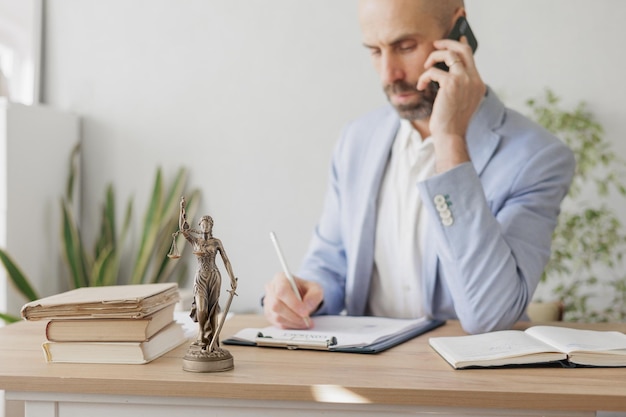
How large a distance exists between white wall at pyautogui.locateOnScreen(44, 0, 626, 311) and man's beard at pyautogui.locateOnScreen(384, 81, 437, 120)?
5.80 ft

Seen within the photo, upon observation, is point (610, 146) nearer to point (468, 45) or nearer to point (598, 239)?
point (598, 239)

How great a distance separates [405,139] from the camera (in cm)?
240

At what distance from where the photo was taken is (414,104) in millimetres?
2270

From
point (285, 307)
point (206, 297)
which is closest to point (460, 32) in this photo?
point (285, 307)

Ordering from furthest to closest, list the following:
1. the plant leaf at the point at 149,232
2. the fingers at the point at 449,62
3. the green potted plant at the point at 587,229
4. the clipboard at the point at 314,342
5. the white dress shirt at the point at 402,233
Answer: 1. the plant leaf at the point at 149,232
2. the green potted plant at the point at 587,229
3. the white dress shirt at the point at 402,233
4. the fingers at the point at 449,62
5. the clipboard at the point at 314,342

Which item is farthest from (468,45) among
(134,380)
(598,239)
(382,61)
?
(598,239)

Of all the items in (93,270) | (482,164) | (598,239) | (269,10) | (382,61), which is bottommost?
(93,270)

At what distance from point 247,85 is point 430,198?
2439 mm

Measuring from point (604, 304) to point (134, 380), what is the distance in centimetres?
308

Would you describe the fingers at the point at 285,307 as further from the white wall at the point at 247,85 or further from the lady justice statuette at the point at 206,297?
the white wall at the point at 247,85

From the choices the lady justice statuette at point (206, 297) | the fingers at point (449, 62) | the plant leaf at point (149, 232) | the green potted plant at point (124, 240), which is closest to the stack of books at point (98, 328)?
the lady justice statuette at point (206, 297)

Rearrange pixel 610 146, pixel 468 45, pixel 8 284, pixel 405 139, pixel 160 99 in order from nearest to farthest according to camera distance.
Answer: pixel 468 45, pixel 405 139, pixel 8 284, pixel 610 146, pixel 160 99

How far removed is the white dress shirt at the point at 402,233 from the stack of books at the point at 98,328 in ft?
3.19

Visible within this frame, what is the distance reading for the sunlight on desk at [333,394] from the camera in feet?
4.28
